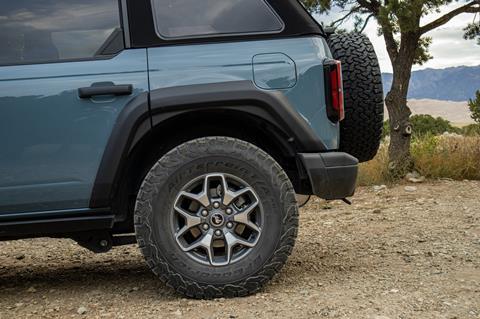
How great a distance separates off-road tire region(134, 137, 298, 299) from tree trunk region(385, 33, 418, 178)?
6187 millimetres

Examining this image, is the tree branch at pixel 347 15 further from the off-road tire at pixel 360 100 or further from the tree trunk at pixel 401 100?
the off-road tire at pixel 360 100

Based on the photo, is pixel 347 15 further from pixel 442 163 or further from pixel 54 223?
pixel 54 223

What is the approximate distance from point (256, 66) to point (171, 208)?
3.15 ft

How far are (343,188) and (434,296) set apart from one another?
2.58 ft

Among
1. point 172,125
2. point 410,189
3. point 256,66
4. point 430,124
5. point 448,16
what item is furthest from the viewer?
point 430,124

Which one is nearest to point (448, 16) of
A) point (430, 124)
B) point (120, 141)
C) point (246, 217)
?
point (246, 217)

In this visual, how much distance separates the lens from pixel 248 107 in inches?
137

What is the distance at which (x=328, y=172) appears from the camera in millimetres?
3521

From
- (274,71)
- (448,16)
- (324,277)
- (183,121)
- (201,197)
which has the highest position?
(448,16)

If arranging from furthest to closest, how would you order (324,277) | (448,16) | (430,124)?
(430,124)
(448,16)
(324,277)

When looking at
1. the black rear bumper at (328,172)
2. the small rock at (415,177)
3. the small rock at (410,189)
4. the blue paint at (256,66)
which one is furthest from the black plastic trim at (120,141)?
the small rock at (415,177)

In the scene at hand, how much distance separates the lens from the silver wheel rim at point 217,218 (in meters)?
3.45

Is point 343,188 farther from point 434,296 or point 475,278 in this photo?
point 475,278

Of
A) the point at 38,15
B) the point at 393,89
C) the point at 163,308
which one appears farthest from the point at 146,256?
the point at 393,89
